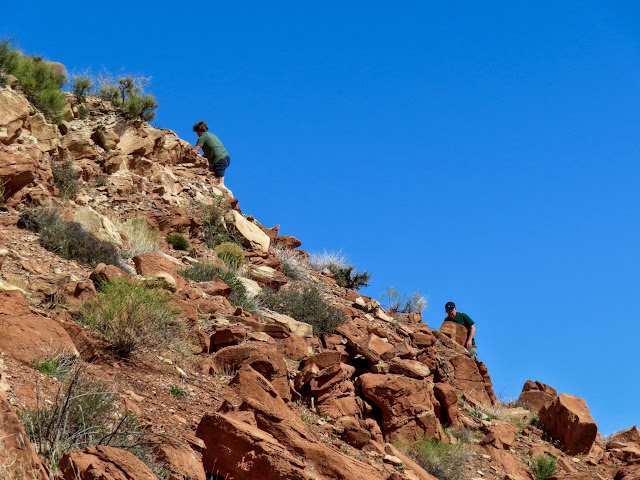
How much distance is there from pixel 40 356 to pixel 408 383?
187 inches

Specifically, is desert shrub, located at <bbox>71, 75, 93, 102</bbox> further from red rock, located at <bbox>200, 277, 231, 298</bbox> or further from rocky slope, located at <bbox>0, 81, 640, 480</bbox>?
red rock, located at <bbox>200, 277, 231, 298</bbox>

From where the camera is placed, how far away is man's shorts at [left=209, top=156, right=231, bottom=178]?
59.8 ft

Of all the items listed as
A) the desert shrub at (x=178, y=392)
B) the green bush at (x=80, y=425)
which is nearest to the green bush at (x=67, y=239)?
the desert shrub at (x=178, y=392)

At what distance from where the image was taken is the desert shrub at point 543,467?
30.5ft

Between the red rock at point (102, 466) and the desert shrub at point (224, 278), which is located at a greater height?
the desert shrub at point (224, 278)

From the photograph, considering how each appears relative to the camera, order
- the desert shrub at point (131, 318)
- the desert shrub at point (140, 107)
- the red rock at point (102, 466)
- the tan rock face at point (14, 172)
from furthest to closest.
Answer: the desert shrub at point (140, 107) → the tan rock face at point (14, 172) → the desert shrub at point (131, 318) → the red rock at point (102, 466)

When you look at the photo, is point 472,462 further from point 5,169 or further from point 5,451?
point 5,169

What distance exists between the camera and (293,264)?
617 inches

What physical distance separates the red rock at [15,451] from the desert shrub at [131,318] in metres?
3.12

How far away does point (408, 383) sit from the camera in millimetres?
9141

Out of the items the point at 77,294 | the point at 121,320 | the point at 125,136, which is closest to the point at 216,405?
the point at 121,320

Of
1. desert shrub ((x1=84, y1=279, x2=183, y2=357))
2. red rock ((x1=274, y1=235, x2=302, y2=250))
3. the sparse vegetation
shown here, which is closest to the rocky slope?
desert shrub ((x1=84, y1=279, x2=183, y2=357))

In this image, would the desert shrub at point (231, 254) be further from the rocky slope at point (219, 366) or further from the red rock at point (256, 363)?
the red rock at point (256, 363)

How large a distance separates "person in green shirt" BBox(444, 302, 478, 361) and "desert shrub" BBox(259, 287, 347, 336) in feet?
10.5
